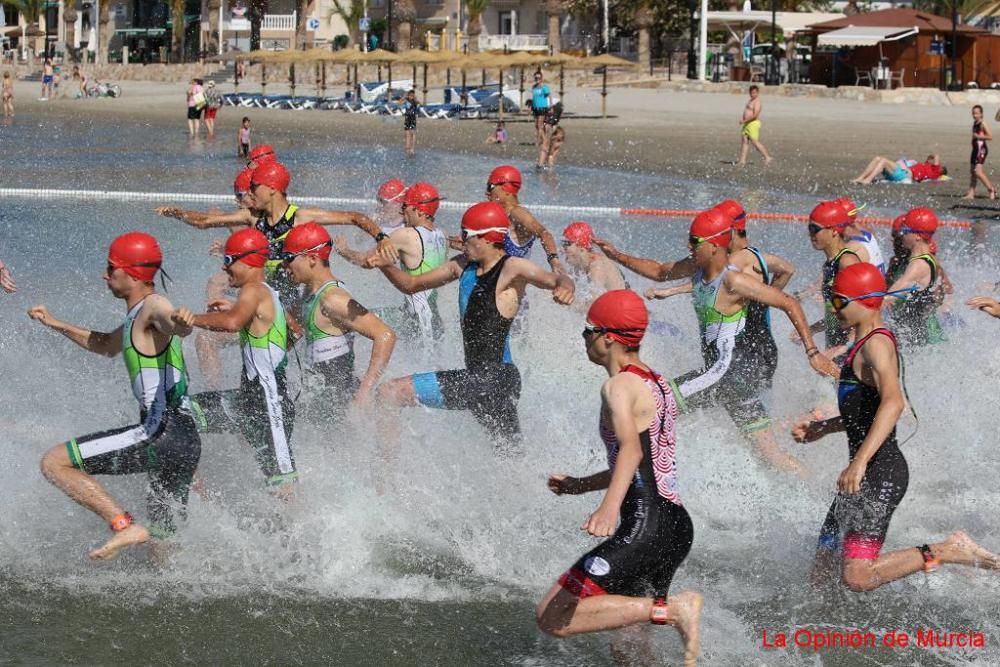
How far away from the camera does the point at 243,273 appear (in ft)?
23.4

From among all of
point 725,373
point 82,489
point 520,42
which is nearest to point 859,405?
point 725,373

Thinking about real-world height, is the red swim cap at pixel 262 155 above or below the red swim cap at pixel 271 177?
above

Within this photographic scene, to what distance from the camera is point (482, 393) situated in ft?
25.6

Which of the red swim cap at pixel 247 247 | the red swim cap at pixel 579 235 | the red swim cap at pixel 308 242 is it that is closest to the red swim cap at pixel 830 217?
the red swim cap at pixel 579 235

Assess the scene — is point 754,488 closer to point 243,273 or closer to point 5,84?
point 243,273

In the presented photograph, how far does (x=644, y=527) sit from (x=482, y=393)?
2.55m

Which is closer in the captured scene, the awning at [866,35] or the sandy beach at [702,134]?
the sandy beach at [702,134]

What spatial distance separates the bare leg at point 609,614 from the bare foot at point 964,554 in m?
1.37

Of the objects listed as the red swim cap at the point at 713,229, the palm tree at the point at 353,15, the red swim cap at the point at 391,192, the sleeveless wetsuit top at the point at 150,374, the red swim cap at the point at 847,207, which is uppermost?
the palm tree at the point at 353,15

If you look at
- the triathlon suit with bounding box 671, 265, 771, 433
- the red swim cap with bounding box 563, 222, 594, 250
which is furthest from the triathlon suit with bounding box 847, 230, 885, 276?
the red swim cap with bounding box 563, 222, 594, 250

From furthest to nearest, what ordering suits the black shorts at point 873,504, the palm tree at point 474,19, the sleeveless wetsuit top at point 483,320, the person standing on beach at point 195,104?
1. the palm tree at point 474,19
2. the person standing on beach at point 195,104
3. the sleeveless wetsuit top at point 483,320
4. the black shorts at point 873,504

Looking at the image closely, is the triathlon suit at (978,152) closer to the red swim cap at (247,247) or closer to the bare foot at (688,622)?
the red swim cap at (247,247)

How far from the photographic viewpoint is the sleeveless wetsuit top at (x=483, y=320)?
7.69 m

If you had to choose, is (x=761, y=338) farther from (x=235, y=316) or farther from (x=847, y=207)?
(x=235, y=316)
